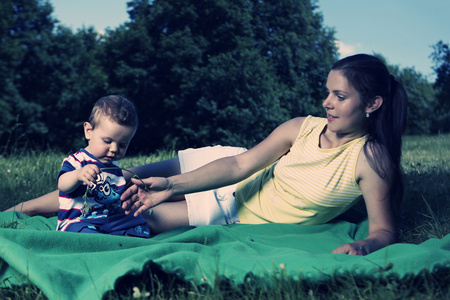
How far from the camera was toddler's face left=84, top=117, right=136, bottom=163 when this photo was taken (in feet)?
9.62

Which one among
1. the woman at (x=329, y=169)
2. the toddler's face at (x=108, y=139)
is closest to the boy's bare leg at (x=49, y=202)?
the woman at (x=329, y=169)

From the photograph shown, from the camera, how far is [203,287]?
2.14m

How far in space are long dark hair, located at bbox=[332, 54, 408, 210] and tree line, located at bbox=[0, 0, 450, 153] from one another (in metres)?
15.9

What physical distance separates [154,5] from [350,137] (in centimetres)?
2024

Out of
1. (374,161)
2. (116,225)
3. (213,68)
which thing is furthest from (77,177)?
(213,68)

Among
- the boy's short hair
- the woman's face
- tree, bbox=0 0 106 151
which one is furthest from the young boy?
tree, bbox=0 0 106 151

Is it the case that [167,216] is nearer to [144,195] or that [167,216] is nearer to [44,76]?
[144,195]

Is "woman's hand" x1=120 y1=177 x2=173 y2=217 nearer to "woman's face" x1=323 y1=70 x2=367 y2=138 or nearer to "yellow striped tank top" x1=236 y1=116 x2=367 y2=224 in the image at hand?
"yellow striped tank top" x1=236 y1=116 x2=367 y2=224

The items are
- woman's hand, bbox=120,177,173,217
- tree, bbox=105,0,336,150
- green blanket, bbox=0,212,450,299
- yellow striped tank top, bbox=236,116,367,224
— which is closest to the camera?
green blanket, bbox=0,212,450,299

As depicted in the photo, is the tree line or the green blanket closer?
the green blanket

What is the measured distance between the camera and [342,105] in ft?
9.67

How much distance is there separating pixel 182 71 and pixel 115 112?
17513 millimetres

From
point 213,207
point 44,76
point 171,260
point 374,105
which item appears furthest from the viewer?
point 44,76

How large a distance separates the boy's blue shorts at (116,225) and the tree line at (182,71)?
15.8 metres
